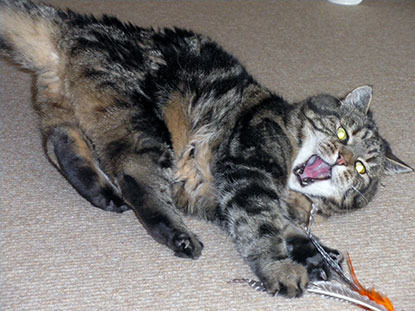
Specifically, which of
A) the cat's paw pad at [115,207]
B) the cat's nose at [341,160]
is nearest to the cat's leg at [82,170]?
the cat's paw pad at [115,207]

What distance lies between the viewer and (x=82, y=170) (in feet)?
5.83

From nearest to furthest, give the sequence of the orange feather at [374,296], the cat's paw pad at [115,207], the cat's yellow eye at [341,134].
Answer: the orange feather at [374,296]
the cat's paw pad at [115,207]
the cat's yellow eye at [341,134]

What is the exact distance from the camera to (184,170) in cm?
185

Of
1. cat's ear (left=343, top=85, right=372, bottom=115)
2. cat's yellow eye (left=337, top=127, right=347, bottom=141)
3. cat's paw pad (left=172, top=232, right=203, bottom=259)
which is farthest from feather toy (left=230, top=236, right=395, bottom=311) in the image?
cat's ear (left=343, top=85, right=372, bottom=115)

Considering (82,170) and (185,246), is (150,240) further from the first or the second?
(82,170)

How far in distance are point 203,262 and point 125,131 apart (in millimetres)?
505

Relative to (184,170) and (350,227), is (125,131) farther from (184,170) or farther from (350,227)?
(350,227)

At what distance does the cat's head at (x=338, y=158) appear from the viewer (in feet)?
5.89

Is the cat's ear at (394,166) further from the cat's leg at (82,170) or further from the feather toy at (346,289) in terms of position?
the cat's leg at (82,170)

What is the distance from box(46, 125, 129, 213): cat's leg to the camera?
5.72ft

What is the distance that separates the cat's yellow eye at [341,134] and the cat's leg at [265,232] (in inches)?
12.9

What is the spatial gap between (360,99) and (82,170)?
3.48 ft

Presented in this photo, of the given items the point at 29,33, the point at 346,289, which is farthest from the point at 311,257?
the point at 29,33

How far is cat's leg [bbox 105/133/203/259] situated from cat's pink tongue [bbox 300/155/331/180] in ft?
1.58
